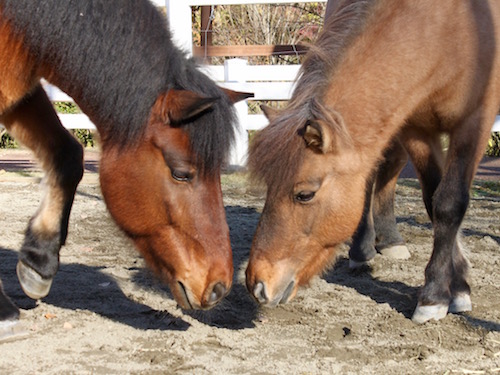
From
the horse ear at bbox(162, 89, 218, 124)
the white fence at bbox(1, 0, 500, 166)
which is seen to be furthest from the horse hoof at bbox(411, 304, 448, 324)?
the white fence at bbox(1, 0, 500, 166)

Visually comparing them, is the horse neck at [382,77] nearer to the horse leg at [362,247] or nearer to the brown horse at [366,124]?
the brown horse at [366,124]

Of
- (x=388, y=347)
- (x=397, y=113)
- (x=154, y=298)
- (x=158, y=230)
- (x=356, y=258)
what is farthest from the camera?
(x=356, y=258)

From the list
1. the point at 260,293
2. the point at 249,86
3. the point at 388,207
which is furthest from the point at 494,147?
the point at 260,293

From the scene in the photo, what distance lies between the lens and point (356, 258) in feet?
16.2

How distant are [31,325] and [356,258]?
228 centimetres

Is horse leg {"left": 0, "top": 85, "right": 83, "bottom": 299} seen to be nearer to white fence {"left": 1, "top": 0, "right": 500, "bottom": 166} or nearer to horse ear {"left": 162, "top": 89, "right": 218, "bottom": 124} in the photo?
horse ear {"left": 162, "top": 89, "right": 218, "bottom": 124}

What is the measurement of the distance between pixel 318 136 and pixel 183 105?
2.69 feet

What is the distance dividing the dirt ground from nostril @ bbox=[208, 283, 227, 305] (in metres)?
0.31

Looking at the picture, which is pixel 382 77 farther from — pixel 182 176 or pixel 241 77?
pixel 241 77

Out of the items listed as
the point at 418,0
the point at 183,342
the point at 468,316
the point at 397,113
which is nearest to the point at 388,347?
the point at 468,316

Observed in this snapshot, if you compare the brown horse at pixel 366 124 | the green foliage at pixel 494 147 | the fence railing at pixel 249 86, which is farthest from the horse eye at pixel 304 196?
the green foliage at pixel 494 147

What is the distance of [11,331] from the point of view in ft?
11.3

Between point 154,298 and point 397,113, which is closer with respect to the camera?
point 397,113

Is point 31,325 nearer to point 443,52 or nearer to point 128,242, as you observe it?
point 128,242
